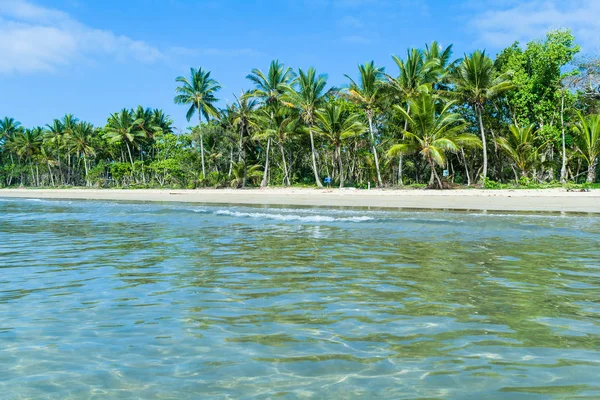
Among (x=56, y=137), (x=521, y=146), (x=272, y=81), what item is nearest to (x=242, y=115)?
(x=272, y=81)

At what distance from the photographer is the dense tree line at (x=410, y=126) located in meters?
30.9

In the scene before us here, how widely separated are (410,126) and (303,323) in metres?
32.4

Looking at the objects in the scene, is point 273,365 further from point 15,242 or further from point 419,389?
point 15,242

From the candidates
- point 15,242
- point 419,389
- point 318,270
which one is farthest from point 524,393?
point 15,242

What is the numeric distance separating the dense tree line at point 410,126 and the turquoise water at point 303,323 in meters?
22.3

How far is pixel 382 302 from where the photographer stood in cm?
475

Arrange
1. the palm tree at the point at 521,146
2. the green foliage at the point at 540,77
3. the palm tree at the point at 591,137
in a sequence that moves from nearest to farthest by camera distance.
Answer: the palm tree at the point at 591,137 < the palm tree at the point at 521,146 < the green foliage at the point at 540,77

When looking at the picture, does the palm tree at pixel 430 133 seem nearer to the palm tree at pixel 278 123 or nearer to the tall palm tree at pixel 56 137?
the palm tree at pixel 278 123

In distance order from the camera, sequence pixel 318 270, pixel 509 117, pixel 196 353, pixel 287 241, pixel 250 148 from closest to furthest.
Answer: pixel 196 353 → pixel 318 270 → pixel 287 241 → pixel 509 117 → pixel 250 148

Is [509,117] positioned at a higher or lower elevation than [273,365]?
higher

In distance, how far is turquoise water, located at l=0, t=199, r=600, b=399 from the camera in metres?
2.88

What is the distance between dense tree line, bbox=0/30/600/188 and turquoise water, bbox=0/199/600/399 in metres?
22.3

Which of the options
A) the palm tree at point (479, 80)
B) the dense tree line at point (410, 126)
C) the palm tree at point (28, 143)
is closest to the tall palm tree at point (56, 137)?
the palm tree at point (28, 143)

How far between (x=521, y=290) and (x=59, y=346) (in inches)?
179
